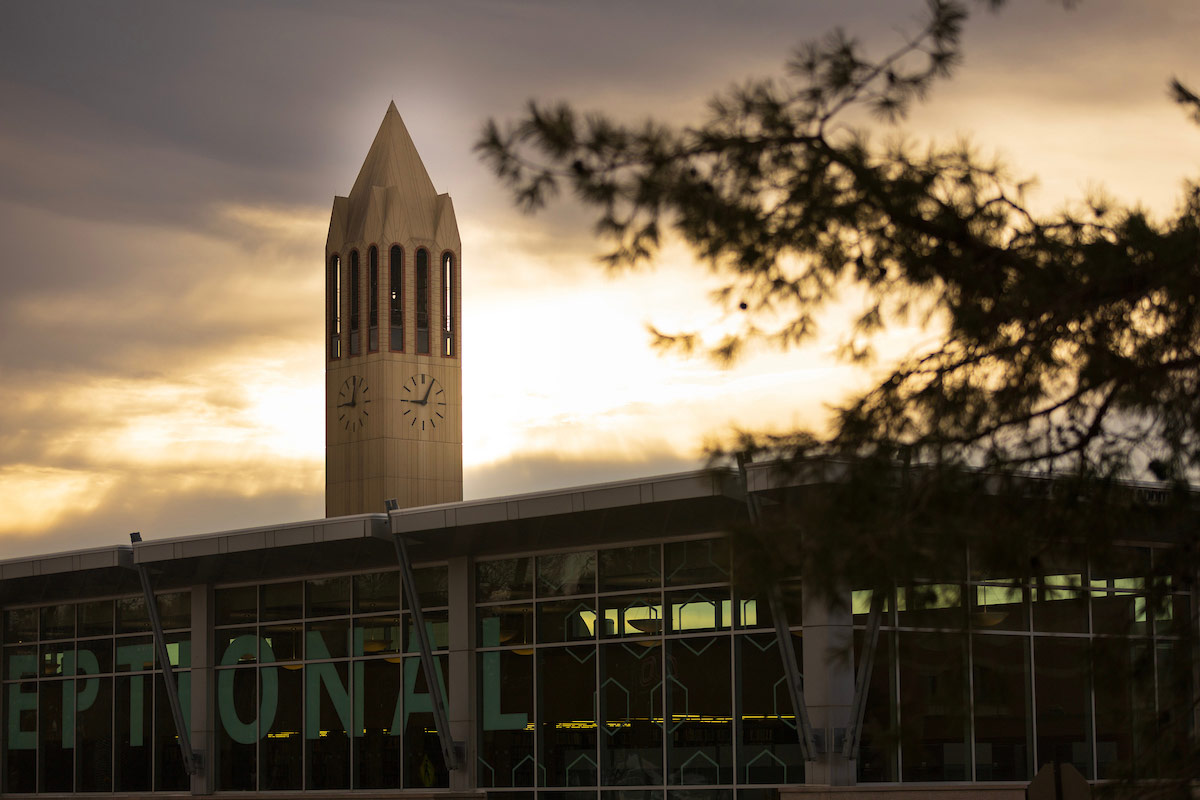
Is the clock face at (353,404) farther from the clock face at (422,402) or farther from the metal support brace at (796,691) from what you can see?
the metal support brace at (796,691)

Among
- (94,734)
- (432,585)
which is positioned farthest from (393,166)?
(432,585)

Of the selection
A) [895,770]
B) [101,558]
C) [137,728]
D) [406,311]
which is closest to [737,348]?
[895,770]

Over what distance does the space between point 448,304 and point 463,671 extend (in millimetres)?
46453

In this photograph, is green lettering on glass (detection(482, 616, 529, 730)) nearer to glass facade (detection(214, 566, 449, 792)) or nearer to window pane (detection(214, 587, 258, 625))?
glass facade (detection(214, 566, 449, 792))

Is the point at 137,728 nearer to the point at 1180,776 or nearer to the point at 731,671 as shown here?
the point at 731,671

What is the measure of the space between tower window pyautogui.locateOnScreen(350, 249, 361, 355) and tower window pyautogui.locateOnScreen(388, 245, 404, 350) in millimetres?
1737

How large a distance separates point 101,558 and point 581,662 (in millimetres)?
10036

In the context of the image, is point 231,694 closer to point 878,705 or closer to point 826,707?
point 826,707

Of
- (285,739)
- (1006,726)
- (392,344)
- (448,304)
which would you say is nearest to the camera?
(1006,726)

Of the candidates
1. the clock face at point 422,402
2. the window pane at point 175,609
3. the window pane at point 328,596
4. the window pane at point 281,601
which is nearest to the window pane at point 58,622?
the window pane at point 175,609

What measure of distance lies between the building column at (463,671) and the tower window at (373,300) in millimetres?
43922

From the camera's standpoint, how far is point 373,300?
6962cm

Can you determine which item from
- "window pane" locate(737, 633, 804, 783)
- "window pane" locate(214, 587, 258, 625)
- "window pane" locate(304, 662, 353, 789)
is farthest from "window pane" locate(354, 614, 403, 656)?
"window pane" locate(737, 633, 804, 783)

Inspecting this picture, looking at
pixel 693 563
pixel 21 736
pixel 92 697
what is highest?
pixel 693 563
